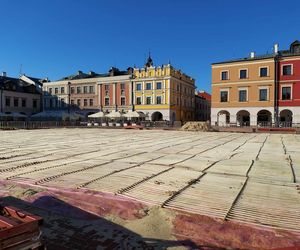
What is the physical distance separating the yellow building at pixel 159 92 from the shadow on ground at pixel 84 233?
45.0 metres

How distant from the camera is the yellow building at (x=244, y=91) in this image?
39.8 meters

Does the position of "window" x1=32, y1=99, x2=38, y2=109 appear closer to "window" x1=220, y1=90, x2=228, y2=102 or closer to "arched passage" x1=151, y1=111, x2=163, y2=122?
"arched passage" x1=151, y1=111, x2=163, y2=122

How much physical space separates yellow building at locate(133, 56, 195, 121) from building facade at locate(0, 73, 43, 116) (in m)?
23.0

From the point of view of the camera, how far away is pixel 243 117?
4384 centimetres

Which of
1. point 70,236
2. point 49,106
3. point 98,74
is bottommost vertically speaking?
point 70,236

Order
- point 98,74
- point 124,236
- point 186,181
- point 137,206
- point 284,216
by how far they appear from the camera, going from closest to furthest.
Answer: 1. point 124,236
2. point 284,216
3. point 137,206
4. point 186,181
5. point 98,74

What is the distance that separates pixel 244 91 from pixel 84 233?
133 feet

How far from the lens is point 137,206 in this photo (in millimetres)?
5082

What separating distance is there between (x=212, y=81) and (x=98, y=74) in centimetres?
2711

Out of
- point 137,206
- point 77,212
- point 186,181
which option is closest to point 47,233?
point 77,212

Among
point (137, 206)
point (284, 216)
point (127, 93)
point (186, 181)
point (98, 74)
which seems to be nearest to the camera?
point (284, 216)

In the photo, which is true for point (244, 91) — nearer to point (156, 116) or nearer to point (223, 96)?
point (223, 96)

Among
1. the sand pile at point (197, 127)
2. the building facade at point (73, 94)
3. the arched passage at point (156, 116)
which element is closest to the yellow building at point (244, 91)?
the sand pile at point (197, 127)

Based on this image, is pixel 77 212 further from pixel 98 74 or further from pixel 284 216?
pixel 98 74
